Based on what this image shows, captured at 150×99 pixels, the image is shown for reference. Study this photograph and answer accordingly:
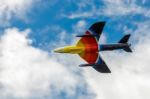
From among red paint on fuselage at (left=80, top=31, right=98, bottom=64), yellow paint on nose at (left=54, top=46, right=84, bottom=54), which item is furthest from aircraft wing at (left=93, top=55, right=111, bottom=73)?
yellow paint on nose at (left=54, top=46, right=84, bottom=54)

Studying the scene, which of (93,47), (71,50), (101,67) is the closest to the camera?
(71,50)

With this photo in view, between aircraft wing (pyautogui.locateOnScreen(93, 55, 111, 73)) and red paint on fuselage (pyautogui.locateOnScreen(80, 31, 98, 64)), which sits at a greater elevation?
red paint on fuselage (pyautogui.locateOnScreen(80, 31, 98, 64))

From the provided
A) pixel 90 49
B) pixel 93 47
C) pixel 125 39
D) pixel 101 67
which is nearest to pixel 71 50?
pixel 90 49

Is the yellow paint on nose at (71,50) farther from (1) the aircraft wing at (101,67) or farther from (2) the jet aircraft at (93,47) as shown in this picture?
(1) the aircraft wing at (101,67)

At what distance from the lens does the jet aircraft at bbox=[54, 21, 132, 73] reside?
143 m

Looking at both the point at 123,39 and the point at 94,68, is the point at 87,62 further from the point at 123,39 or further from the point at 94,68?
the point at 123,39

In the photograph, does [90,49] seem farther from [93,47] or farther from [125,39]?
[125,39]

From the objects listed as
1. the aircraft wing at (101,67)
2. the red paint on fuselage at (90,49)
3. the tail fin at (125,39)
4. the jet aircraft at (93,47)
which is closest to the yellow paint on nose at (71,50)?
the jet aircraft at (93,47)

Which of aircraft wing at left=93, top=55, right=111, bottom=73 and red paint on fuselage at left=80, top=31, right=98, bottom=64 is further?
aircraft wing at left=93, top=55, right=111, bottom=73

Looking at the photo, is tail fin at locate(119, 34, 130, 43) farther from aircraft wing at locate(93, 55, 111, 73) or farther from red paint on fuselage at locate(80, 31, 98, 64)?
aircraft wing at locate(93, 55, 111, 73)

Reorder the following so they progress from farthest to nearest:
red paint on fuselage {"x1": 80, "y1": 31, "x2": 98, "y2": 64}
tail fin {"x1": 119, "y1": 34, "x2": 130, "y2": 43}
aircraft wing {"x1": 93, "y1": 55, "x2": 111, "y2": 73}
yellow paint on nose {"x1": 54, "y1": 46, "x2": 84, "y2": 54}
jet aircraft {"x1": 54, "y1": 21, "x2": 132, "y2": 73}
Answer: aircraft wing {"x1": 93, "y1": 55, "x2": 111, "y2": 73} → red paint on fuselage {"x1": 80, "y1": 31, "x2": 98, "y2": 64} → tail fin {"x1": 119, "y1": 34, "x2": 130, "y2": 43} → jet aircraft {"x1": 54, "y1": 21, "x2": 132, "y2": 73} → yellow paint on nose {"x1": 54, "y1": 46, "x2": 84, "y2": 54}

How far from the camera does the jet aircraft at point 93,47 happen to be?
143475 mm

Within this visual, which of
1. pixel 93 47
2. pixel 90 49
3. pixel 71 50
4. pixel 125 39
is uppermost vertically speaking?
pixel 125 39

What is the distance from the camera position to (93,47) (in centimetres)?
14650
